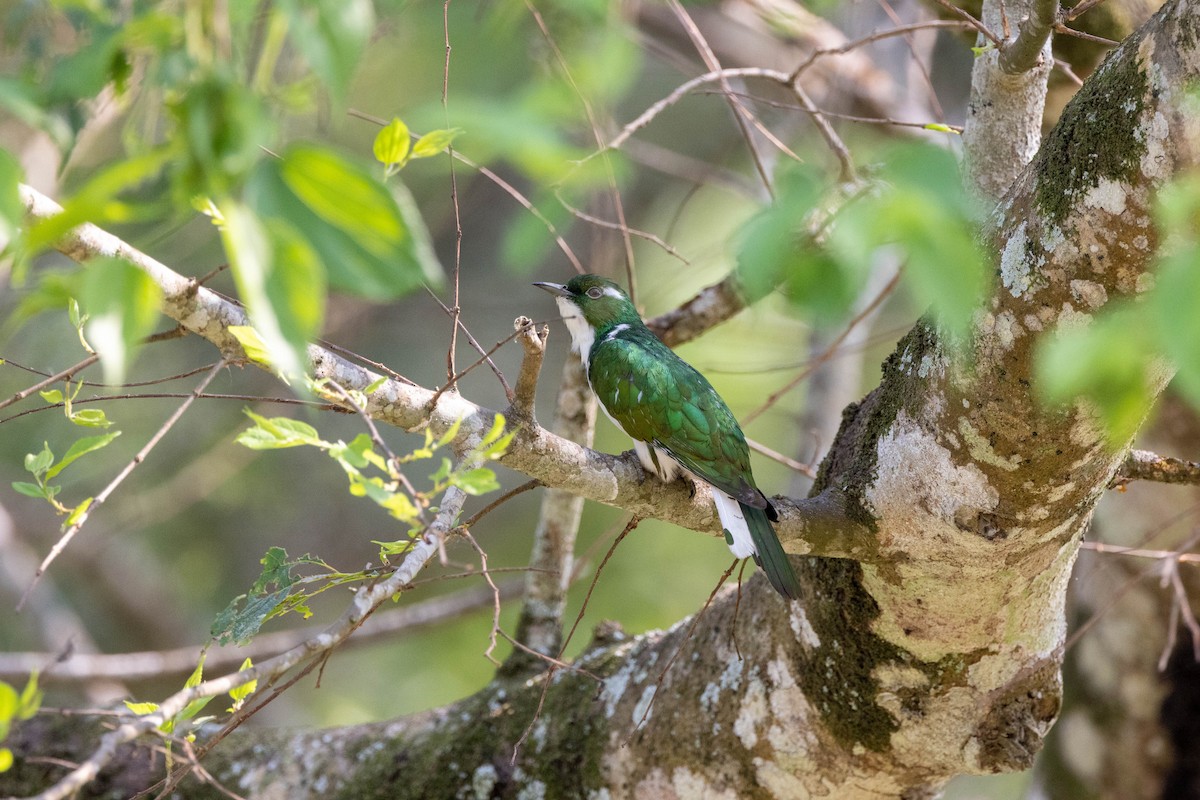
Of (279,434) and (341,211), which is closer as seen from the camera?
(341,211)

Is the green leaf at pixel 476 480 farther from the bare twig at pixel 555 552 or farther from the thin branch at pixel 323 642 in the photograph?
the bare twig at pixel 555 552

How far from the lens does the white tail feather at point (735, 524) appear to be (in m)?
2.53

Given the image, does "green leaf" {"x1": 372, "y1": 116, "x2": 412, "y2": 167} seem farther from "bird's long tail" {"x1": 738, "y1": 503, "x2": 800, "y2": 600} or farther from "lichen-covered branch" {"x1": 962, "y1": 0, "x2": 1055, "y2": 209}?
"lichen-covered branch" {"x1": 962, "y1": 0, "x2": 1055, "y2": 209}

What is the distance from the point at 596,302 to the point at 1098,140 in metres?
2.19

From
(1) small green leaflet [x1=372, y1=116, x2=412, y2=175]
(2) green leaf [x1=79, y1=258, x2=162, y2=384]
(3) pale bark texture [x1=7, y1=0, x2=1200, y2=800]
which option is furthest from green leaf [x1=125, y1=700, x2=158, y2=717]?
(2) green leaf [x1=79, y1=258, x2=162, y2=384]

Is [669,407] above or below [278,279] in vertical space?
above

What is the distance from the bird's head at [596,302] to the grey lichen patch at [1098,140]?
1963 millimetres

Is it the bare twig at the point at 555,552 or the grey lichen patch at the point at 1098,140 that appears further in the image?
the bare twig at the point at 555,552

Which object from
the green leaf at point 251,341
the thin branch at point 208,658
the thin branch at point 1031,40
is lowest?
the thin branch at point 208,658

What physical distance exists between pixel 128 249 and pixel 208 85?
924 millimetres

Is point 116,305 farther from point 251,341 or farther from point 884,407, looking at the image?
point 884,407

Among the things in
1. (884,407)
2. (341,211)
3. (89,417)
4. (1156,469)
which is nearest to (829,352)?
(884,407)

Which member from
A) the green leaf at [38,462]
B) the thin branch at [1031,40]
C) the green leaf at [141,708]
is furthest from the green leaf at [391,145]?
the thin branch at [1031,40]

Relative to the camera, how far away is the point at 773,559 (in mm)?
2494
